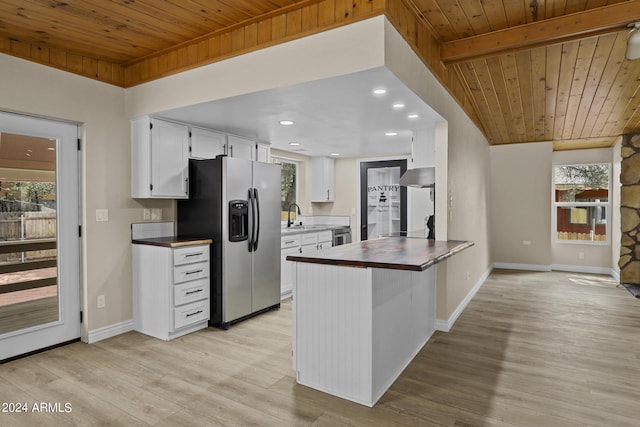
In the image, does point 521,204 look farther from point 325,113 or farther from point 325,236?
point 325,113

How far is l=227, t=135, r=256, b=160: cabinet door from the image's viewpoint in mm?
4469

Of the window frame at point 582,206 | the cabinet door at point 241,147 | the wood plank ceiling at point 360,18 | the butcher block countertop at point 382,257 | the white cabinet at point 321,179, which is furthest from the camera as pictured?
the window frame at point 582,206

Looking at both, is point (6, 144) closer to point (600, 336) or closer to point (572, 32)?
point (572, 32)

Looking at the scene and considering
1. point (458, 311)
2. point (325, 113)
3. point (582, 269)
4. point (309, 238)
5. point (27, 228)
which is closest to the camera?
point (27, 228)

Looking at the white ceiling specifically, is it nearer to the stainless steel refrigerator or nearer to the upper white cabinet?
the upper white cabinet

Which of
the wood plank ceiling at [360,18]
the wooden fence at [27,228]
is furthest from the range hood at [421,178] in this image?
the wooden fence at [27,228]

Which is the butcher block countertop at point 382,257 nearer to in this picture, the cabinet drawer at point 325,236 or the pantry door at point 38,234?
the pantry door at point 38,234

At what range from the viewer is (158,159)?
146 inches

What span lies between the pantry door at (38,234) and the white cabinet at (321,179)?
13.1 ft

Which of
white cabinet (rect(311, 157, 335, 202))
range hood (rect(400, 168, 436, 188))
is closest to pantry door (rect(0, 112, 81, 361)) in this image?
range hood (rect(400, 168, 436, 188))

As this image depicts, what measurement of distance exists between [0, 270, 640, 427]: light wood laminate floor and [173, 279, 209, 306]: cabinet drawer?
37 centimetres

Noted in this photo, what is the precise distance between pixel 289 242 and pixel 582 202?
5.83m

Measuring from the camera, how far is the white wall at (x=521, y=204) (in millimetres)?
7199

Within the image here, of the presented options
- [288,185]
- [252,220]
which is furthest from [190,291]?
[288,185]
